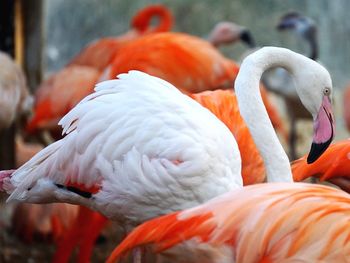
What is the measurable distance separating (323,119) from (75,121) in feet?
2.67

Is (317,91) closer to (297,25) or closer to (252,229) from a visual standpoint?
(252,229)

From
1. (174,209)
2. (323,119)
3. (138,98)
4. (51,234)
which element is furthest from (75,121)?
(51,234)

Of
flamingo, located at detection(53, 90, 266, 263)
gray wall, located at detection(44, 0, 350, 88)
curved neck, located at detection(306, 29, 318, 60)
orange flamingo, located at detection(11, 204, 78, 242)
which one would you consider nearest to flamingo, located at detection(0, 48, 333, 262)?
flamingo, located at detection(53, 90, 266, 263)

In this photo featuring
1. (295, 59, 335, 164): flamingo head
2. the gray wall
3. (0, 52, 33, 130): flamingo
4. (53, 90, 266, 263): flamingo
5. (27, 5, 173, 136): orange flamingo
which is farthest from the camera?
the gray wall

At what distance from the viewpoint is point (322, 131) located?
11.1ft

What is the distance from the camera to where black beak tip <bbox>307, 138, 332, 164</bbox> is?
11.0ft

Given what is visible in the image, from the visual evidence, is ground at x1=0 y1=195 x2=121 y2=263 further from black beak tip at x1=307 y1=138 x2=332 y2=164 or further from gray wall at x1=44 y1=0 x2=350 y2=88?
gray wall at x1=44 y1=0 x2=350 y2=88

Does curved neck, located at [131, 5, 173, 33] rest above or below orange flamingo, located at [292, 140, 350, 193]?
below

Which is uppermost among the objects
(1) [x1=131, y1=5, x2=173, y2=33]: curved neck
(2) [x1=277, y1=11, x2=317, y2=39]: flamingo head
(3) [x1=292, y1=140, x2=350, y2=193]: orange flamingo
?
(3) [x1=292, y1=140, x2=350, y2=193]: orange flamingo

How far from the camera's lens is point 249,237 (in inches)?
106

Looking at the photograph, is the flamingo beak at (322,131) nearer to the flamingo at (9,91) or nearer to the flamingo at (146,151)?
the flamingo at (146,151)

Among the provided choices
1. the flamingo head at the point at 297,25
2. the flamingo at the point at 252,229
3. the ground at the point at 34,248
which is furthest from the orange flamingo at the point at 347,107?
the flamingo at the point at 252,229

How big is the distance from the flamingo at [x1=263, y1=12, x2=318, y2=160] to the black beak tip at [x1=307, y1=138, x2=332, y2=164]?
440cm

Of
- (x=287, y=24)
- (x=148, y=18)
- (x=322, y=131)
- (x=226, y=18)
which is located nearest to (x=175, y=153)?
(x=322, y=131)
